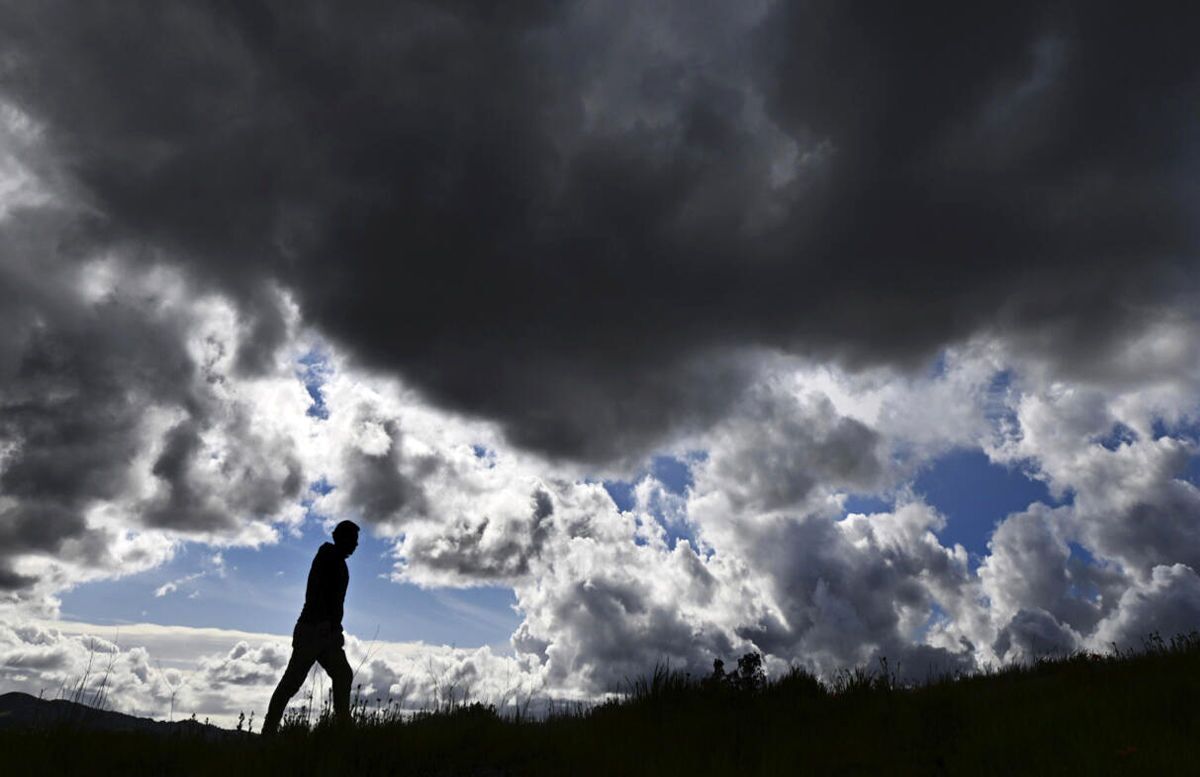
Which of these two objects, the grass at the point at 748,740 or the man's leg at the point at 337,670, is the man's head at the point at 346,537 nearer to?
the man's leg at the point at 337,670

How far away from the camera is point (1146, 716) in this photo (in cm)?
719

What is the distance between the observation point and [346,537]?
30.2 feet

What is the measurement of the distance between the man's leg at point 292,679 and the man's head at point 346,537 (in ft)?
3.85

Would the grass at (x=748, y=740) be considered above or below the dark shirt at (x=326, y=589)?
below

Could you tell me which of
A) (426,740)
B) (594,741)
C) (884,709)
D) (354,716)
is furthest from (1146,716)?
(354,716)

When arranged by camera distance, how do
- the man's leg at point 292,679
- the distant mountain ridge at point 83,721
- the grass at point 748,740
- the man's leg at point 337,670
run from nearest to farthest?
the grass at point 748,740 → the distant mountain ridge at point 83,721 → the man's leg at point 292,679 → the man's leg at point 337,670

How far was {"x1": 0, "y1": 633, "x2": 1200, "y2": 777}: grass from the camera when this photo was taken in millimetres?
6320

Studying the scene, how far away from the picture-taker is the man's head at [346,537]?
9.16m

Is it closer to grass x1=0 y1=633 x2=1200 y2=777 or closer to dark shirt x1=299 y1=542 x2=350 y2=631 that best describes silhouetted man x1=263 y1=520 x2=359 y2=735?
dark shirt x1=299 y1=542 x2=350 y2=631

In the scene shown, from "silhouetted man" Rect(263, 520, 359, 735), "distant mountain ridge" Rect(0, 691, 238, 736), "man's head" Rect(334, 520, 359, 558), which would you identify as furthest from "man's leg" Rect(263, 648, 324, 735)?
"man's head" Rect(334, 520, 359, 558)

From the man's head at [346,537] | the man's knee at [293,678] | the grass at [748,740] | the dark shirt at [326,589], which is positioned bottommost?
the grass at [748,740]

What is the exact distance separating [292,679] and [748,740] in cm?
486

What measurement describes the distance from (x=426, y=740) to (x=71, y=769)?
113 inches

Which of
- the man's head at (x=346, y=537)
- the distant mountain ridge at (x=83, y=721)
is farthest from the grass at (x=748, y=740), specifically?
the man's head at (x=346, y=537)
